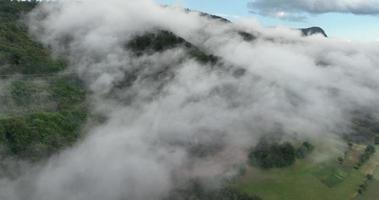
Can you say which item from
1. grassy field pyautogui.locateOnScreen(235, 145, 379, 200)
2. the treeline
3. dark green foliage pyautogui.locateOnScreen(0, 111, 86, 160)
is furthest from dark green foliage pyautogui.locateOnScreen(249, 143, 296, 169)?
dark green foliage pyautogui.locateOnScreen(0, 111, 86, 160)

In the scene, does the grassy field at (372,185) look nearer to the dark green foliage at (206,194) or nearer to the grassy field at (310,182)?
the grassy field at (310,182)

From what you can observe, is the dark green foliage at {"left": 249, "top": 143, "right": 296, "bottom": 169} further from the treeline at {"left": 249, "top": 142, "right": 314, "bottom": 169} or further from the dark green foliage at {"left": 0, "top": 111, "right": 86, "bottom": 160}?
the dark green foliage at {"left": 0, "top": 111, "right": 86, "bottom": 160}

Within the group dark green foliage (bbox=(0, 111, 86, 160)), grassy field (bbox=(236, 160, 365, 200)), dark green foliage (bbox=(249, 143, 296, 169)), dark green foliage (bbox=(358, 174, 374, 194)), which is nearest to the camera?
dark green foliage (bbox=(0, 111, 86, 160))

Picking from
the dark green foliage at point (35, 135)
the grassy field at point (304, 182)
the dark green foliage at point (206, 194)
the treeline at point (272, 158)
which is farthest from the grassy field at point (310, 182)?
the dark green foliage at point (35, 135)

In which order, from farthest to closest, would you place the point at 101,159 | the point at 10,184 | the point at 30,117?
the point at 101,159 → the point at 30,117 → the point at 10,184

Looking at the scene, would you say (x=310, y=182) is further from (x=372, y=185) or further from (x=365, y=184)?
(x=372, y=185)

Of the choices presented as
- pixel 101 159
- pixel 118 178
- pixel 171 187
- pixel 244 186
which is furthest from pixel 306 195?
pixel 101 159

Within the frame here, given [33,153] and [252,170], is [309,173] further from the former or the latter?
[33,153]

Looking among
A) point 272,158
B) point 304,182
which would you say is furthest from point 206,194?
point 272,158
